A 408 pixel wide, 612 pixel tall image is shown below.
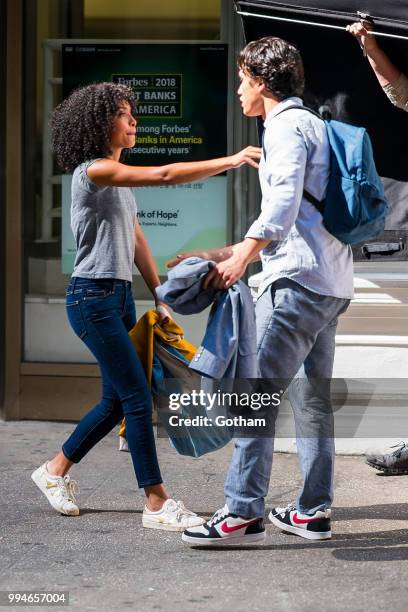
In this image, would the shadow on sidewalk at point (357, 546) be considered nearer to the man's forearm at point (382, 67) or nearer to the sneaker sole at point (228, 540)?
the sneaker sole at point (228, 540)

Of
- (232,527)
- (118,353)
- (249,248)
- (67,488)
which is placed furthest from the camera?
(67,488)

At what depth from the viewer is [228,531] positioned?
15.4 ft

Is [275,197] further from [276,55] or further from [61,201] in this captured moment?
[61,201]

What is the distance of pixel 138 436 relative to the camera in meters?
4.98

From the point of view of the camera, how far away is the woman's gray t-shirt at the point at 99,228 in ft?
16.3

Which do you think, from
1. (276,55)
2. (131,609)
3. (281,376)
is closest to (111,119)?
(276,55)

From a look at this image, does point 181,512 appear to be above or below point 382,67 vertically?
below

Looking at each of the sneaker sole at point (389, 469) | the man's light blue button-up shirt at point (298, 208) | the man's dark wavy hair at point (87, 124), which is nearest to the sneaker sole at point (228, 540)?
the man's light blue button-up shirt at point (298, 208)

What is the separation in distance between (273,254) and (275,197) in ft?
1.09

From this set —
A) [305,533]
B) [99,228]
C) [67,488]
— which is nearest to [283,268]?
[99,228]

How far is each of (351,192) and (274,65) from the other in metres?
0.58

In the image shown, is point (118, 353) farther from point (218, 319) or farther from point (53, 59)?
point (53, 59)

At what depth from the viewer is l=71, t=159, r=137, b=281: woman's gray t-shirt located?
4965 millimetres

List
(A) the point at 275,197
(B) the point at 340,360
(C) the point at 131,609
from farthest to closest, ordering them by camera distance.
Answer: (B) the point at 340,360, (A) the point at 275,197, (C) the point at 131,609
